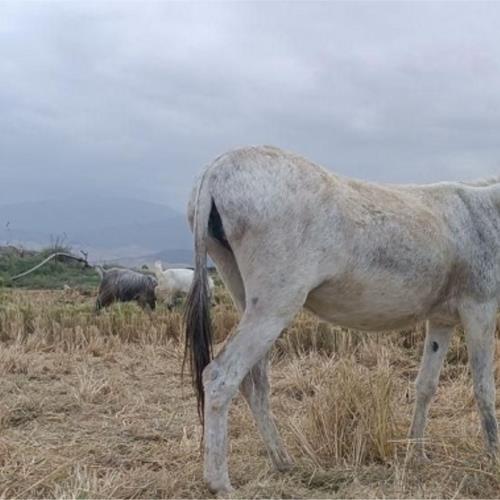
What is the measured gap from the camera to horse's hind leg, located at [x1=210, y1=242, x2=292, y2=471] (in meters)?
4.64

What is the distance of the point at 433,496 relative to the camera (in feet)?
13.7

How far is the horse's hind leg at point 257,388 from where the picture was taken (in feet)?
15.2

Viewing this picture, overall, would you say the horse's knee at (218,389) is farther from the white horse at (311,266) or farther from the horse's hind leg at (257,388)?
the horse's hind leg at (257,388)

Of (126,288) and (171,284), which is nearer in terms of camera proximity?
(126,288)

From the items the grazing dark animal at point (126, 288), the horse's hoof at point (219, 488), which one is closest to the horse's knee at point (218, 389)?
the horse's hoof at point (219, 488)

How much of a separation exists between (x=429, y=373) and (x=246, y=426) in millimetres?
1423

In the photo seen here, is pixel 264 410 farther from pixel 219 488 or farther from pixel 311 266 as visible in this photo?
pixel 311 266

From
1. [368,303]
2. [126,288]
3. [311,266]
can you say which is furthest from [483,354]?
[126,288]

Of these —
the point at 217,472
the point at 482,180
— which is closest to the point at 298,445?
the point at 217,472

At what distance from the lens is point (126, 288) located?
1862 cm

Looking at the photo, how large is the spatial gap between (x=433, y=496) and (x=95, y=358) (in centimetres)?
526

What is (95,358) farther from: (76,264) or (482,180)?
(76,264)

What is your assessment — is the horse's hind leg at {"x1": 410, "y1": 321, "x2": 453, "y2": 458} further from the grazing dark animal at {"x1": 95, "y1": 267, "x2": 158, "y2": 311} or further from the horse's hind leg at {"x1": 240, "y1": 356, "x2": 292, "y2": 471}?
the grazing dark animal at {"x1": 95, "y1": 267, "x2": 158, "y2": 311}

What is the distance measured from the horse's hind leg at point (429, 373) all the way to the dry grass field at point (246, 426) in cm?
16
